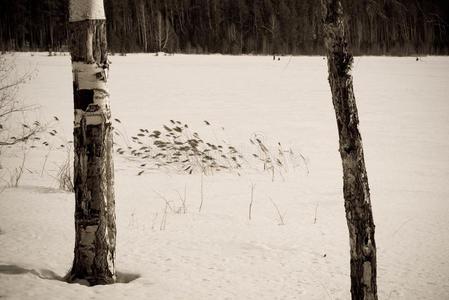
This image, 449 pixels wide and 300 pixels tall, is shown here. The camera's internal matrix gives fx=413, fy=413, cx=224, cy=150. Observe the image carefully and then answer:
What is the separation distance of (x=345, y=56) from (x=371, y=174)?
508 centimetres

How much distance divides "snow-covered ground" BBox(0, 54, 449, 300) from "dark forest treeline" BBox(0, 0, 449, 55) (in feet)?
74.5

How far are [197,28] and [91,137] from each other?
132 feet

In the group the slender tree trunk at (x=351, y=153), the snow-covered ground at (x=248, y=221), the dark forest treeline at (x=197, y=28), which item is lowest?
the snow-covered ground at (x=248, y=221)

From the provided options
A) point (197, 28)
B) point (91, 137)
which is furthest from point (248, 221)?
point (197, 28)

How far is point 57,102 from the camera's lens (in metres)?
12.5

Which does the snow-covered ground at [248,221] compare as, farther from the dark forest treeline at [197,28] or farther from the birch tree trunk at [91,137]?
the dark forest treeline at [197,28]

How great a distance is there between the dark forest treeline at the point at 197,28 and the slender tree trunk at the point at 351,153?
30297mm

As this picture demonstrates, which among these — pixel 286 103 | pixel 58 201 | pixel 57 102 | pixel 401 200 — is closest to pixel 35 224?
pixel 58 201

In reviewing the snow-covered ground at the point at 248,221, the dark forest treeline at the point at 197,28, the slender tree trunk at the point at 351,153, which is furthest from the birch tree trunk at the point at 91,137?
the dark forest treeline at the point at 197,28

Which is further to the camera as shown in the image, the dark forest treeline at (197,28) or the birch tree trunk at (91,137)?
the dark forest treeline at (197,28)

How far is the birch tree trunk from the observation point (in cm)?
253

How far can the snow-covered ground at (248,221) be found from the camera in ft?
9.57

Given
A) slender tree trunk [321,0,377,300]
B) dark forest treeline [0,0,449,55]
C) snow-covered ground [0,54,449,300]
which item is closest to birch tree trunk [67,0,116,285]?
snow-covered ground [0,54,449,300]

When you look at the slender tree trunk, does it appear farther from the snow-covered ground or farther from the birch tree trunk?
the birch tree trunk
